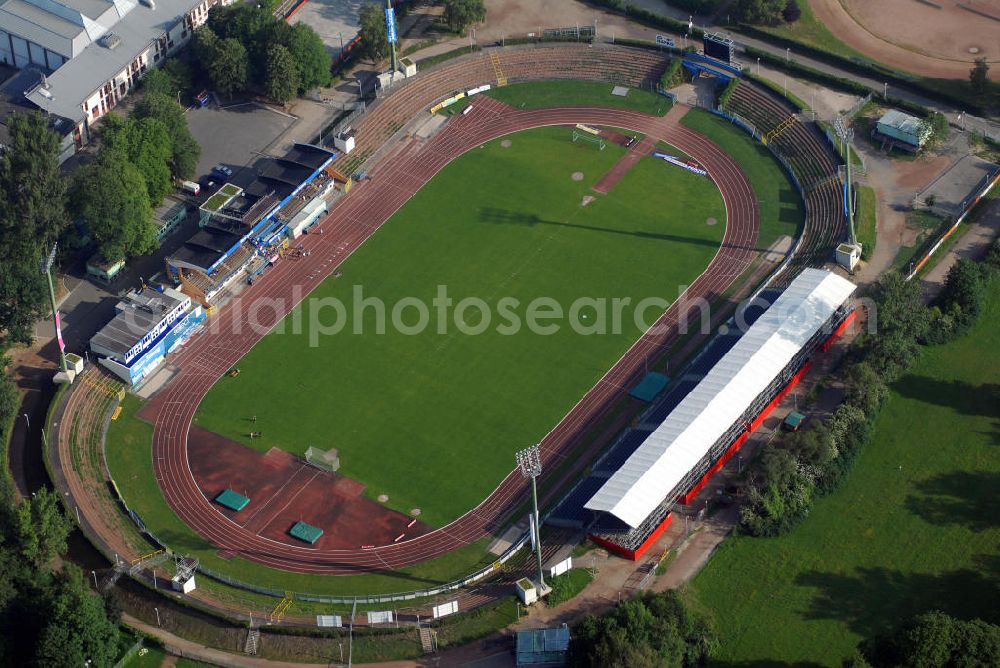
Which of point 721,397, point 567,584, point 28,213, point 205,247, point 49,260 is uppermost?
point 28,213

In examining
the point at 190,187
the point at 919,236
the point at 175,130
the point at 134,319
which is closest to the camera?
the point at 134,319

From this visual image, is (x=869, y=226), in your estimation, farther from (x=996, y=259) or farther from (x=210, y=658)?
(x=210, y=658)

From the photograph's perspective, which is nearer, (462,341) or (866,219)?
(462,341)

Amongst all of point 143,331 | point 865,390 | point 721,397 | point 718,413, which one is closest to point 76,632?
point 143,331

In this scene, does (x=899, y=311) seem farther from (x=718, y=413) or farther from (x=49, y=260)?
(x=49, y=260)

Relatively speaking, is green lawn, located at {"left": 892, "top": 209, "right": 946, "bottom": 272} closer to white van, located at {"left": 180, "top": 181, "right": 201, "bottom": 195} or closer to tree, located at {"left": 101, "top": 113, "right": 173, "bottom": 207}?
white van, located at {"left": 180, "top": 181, "right": 201, "bottom": 195}

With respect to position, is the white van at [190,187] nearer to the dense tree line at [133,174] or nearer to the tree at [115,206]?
the dense tree line at [133,174]

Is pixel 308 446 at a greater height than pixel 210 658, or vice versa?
pixel 308 446

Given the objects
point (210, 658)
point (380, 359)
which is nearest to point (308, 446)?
point (380, 359)

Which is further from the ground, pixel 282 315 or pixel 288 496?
pixel 282 315
